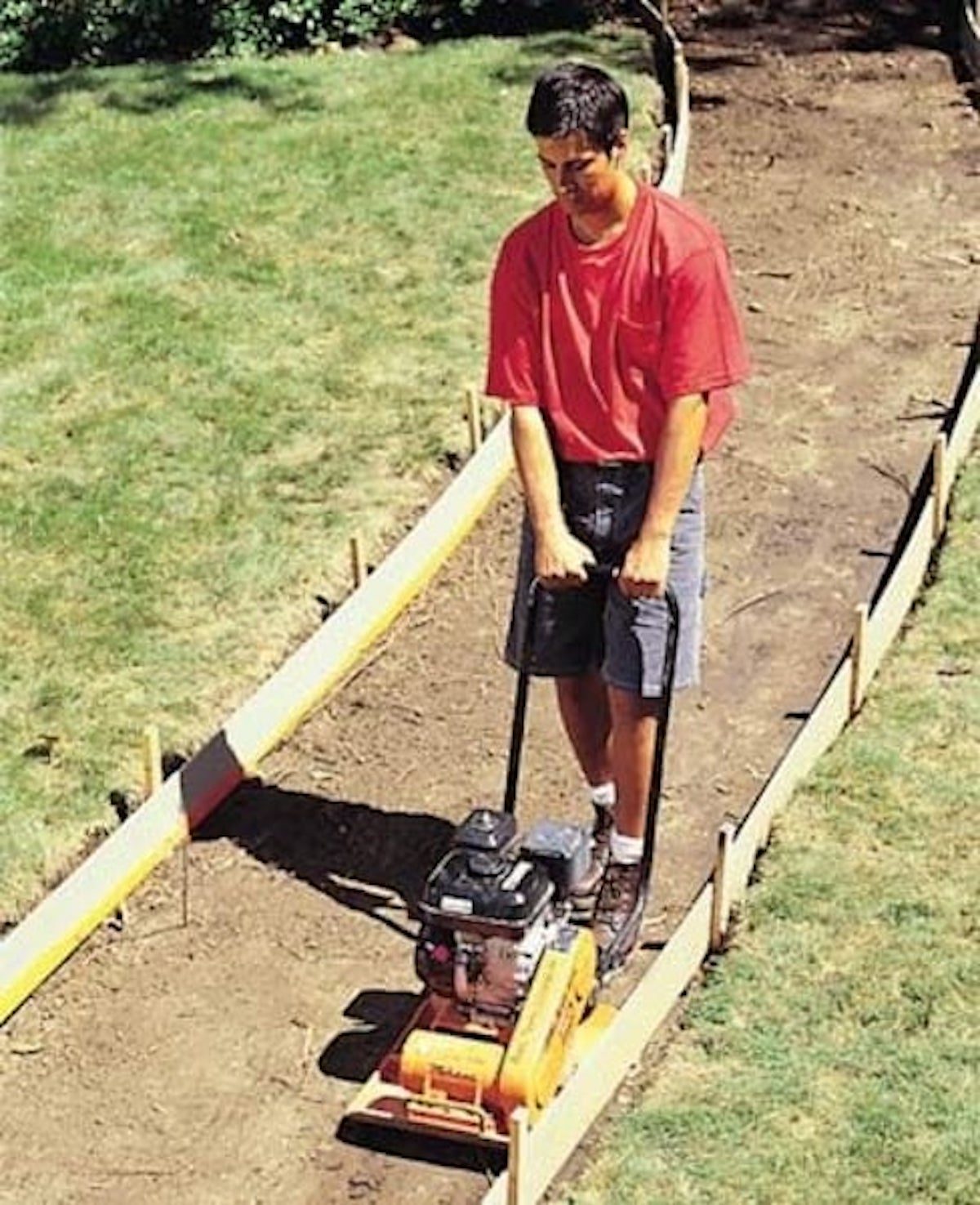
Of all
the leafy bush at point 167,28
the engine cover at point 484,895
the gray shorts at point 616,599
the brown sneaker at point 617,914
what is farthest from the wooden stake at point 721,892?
the leafy bush at point 167,28

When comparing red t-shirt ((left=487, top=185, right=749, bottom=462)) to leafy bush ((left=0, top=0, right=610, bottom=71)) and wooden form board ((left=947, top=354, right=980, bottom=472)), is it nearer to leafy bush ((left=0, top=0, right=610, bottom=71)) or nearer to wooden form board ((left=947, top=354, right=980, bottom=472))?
wooden form board ((left=947, top=354, right=980, bottom=472))

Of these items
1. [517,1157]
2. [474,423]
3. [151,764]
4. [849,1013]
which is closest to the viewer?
[517,1157]

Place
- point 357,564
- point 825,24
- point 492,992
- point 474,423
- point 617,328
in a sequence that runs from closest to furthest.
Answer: point 492,992 < point 617,328 < point 357,564 < point 474,423 < point 825,24

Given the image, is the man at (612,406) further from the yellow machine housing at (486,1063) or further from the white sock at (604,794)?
the yellow machine housing at (486,1063)

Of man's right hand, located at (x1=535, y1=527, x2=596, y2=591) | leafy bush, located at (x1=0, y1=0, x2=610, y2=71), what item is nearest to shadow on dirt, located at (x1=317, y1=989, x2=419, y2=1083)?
man's right hand, located at (x1=535, y1=527, x2=596, y2=591)

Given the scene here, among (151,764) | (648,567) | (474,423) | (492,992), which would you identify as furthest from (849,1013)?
(474,423)

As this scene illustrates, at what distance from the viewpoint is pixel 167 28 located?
1306cm

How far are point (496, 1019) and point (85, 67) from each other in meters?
8.49

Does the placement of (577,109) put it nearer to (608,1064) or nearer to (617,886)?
A: (617,886)

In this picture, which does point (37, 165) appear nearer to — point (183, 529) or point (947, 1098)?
point (183, 529)

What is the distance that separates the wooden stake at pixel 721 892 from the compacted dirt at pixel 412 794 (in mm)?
196

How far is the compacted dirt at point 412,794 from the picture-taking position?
5539mm

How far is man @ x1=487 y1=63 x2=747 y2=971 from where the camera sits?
17.7 feet

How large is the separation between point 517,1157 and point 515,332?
5.96ft
